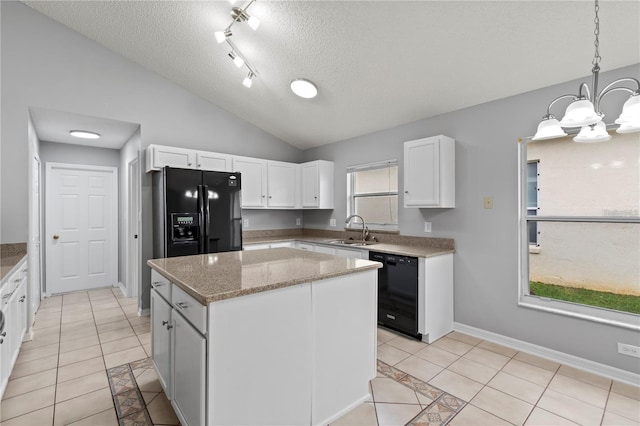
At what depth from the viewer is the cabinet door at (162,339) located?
1874 mm

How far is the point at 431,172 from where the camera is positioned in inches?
128

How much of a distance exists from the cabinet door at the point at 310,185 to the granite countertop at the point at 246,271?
227 centimetres

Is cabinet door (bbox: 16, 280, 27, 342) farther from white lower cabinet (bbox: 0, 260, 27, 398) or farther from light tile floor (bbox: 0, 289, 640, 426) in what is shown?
light tile floor (bbox: 0, 289, 640, 426)

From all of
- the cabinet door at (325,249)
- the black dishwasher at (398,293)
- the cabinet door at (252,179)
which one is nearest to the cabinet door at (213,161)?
the cabinet door at (252,179)

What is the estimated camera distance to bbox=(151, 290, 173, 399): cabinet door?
6.15 feet

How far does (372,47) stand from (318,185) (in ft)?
7.63

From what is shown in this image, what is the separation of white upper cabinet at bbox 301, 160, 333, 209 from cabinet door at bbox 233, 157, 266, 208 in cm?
72

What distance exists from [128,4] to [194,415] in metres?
3.39

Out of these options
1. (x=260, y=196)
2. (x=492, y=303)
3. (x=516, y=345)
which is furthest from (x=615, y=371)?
(x=260, y=196)

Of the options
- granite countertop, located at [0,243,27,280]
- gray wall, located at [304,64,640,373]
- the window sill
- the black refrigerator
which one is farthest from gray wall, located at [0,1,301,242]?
the window sill

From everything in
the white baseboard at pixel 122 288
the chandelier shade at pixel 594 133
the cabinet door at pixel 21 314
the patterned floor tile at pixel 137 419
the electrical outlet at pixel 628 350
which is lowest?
the patterned floor tile at pixel 137 419

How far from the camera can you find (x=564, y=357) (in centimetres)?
259

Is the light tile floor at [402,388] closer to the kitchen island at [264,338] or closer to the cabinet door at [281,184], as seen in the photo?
the kitchen island at [264,338]

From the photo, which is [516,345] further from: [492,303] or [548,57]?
[548,57]
